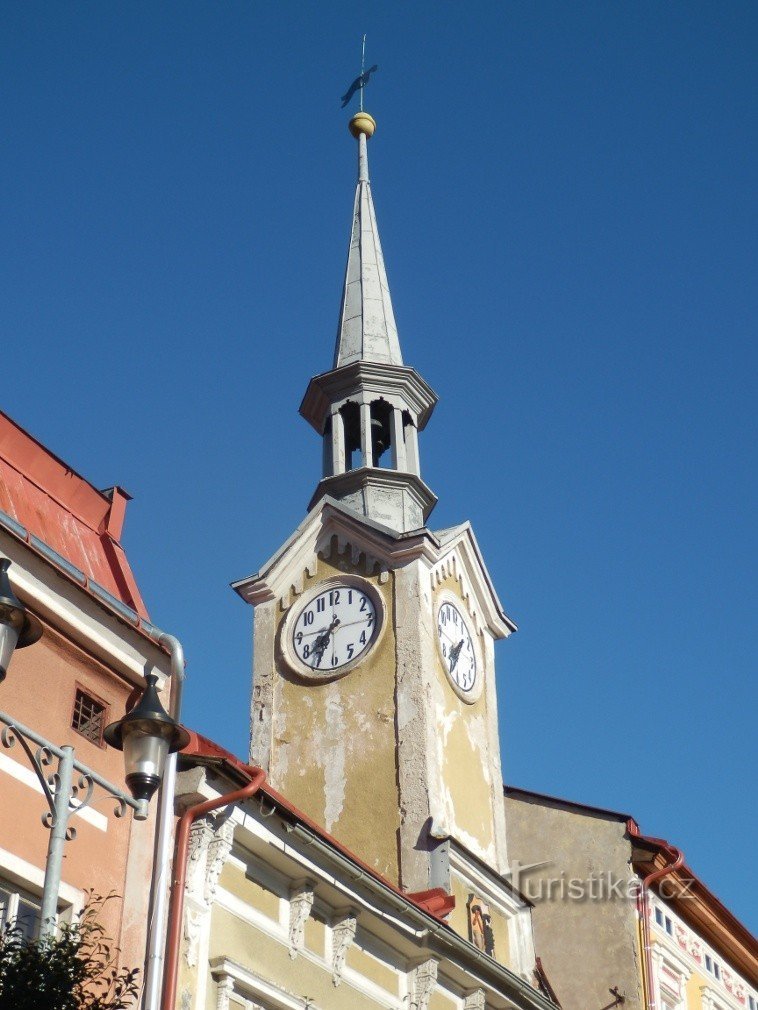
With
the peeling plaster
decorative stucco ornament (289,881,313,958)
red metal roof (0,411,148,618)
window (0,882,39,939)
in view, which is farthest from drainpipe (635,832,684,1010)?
window (0,882,39,939)

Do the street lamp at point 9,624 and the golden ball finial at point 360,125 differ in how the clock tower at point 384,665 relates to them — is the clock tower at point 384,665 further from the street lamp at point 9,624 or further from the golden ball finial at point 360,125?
the street lamp at point 9,624

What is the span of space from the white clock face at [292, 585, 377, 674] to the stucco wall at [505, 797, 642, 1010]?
457 cm

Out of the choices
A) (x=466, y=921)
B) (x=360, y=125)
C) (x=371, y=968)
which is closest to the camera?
(x=371, y=968)

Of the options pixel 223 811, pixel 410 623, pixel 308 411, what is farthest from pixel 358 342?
pixel 223 811

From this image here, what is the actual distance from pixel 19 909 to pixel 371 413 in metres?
19.3

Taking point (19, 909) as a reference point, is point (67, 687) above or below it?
above

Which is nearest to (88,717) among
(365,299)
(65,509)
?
(65,509)

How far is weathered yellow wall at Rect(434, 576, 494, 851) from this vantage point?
26.2 metres

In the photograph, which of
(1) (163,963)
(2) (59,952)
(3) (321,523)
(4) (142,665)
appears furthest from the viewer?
(3) (321,523)

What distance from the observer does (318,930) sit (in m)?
17.1

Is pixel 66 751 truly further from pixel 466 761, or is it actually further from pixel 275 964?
pixel 466 761

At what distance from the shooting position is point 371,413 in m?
31.4

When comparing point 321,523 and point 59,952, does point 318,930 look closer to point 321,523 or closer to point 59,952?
point 59,952

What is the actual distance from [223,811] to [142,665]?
1.68m
